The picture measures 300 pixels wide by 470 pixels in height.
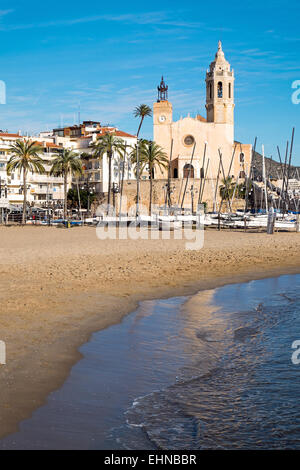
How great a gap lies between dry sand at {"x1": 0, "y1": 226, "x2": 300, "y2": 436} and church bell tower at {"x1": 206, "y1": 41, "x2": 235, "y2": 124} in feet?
226

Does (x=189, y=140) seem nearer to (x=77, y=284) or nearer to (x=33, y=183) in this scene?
(x=33, y=183)

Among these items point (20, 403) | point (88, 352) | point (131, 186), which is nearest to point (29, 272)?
point (88, 352)

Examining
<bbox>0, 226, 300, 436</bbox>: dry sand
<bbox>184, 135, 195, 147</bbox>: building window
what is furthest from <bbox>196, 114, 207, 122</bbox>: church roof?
<bbox>0, 226, 300, 436</bbox>: dry sand

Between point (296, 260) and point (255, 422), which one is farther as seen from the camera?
point (296, 260)

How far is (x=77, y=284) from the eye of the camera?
58.8 ft

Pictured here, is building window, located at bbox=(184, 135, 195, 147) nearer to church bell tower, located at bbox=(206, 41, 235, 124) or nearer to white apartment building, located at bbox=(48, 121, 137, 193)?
church bell tower, located at bbox=(206, 41, 235, 124)

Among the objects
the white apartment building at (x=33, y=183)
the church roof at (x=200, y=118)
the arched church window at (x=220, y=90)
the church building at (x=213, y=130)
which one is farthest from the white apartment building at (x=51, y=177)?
the arched church window at (x=220, y=90)

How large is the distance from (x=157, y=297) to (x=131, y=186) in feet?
250

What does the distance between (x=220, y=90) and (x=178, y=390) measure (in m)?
98.7

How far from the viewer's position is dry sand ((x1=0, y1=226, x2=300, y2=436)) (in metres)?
9.14

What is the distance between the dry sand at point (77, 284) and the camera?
30.0 ft

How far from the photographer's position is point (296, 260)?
28.7m

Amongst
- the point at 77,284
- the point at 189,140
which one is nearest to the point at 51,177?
the point at 189,140
